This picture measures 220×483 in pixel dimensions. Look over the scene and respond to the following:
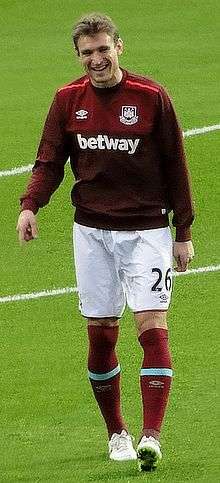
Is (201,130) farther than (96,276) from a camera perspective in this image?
Yes

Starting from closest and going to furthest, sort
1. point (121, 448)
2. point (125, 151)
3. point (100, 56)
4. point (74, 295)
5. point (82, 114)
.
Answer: point (100, 56) → point (125, 151) → point (82, 114) → point (121, 448) → point (74, 295)

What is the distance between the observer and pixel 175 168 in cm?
769

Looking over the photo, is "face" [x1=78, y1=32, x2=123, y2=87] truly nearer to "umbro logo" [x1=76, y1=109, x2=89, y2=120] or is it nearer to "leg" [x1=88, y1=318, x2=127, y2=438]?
"umbro logo" [x1=76, y1=109, x2=89, y2=120]

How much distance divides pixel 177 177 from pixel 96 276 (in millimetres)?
633

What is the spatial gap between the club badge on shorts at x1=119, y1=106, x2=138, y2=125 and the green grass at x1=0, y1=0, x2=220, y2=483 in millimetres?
1669

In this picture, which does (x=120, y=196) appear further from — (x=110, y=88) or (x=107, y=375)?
(x=107, y=375)

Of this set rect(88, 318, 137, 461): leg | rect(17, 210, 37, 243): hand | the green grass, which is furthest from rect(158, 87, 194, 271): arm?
the green grass

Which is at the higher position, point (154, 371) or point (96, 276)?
point (96, 276)

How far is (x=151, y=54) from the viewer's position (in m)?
19.3

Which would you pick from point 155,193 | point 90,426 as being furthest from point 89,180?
point 90,426

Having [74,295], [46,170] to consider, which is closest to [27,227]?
[46,170]

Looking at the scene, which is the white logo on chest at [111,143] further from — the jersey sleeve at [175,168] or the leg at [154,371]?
the leg at [154,371]

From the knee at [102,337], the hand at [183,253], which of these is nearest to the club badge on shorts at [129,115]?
the hand at [183,253]

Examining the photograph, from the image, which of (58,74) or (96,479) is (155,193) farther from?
(58,74)
